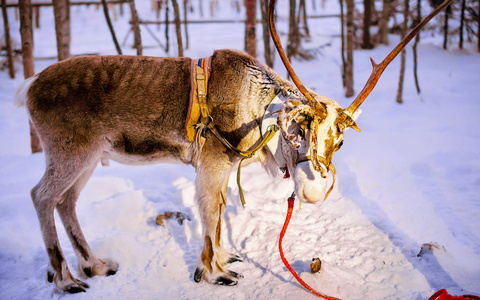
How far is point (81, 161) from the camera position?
110 inches

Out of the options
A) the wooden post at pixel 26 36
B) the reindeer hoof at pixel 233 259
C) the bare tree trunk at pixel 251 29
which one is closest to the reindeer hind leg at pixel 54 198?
the reindeer hoof at pixel 233 259

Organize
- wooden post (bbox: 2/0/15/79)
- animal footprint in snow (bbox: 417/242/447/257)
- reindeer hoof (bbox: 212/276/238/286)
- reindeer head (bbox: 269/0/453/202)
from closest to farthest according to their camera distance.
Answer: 1. reindeer head (bbox: 269/0/453/202)
2. reindeer hoof (bbox: 212/276/238/286)
3. animal footprint in snow (bbox: 417/242/447/257)
4. wooden post (bbox: 2/0/15/79)

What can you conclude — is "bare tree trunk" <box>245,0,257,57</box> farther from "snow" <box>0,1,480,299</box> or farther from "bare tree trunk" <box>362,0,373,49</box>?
"bare tree trunk" <box>362,0,373,49</box>

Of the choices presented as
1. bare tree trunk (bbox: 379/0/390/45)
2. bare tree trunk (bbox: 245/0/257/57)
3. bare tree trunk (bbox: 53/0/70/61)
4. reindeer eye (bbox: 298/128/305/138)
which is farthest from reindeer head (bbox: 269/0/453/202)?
bare tree trunk (bbox: 379/0/390/45)

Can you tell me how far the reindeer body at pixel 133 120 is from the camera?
2.78 metres

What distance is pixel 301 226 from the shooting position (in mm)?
3770

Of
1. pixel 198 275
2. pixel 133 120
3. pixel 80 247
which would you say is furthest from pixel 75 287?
pixel 133 120

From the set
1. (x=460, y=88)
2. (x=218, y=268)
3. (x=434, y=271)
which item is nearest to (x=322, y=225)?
(x=434, y=271)

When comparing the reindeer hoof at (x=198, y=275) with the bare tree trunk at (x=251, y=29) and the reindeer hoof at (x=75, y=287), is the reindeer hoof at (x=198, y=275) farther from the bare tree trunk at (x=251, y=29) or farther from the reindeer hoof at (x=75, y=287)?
the bare tree trunk at (x=251, y=29)

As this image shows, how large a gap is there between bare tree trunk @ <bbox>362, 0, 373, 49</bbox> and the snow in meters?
8.54

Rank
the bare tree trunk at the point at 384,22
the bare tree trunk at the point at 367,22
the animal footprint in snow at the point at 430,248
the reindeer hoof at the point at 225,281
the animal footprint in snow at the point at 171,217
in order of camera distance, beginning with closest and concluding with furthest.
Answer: the reindeer hoof at the point at 225,281 → the animal footprint in snow at the point at 430,248 → the animal footprint in snow at the point at 171,217 → the bare tree trunk at the point at 367,22 → the bare tree trunk at the point at 384,22

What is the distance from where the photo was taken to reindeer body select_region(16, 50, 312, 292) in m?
2.78

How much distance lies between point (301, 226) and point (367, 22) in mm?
13239

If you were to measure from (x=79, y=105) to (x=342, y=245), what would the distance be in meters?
2.87
